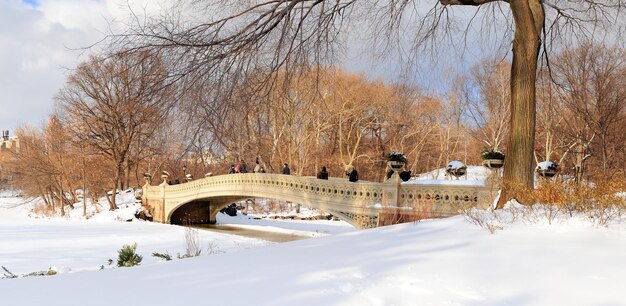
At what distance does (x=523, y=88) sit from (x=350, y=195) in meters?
9.22

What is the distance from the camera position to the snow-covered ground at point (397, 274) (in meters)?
2.86

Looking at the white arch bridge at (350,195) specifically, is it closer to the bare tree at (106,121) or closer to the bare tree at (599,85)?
the bare tree at (106,121)

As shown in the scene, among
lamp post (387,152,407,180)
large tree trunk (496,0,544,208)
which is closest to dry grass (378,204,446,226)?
lamp post (387,152,407,180)

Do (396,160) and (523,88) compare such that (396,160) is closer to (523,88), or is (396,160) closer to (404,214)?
(404,214)

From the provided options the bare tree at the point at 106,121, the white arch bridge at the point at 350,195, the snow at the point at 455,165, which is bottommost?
the white arch bridge at the point at 350,195

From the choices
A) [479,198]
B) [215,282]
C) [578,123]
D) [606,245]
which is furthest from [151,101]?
[578,123]

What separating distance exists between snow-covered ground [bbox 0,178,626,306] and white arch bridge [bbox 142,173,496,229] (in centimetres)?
662

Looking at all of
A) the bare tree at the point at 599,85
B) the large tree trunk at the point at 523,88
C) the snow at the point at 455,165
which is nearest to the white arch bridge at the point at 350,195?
the snow at the point at 455,165

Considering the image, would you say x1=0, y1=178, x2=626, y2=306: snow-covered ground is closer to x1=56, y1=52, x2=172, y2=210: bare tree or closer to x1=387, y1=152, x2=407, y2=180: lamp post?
x1=56, y1=52, x2=172, y2=210: bare tree

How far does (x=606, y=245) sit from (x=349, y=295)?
103 inches

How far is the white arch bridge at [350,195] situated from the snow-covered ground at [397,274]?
6.62 metres

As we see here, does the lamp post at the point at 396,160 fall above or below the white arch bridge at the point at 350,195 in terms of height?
above

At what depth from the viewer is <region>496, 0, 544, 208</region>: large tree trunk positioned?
7.79 metres

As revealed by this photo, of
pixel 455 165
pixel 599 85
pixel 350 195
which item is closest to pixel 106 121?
pixel 350 195
